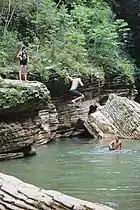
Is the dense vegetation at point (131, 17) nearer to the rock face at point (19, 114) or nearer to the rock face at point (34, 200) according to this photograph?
the rock face at point (19, 114)

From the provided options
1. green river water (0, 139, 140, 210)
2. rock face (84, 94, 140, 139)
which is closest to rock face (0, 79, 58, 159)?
green river water (0, 139, 140, 210)

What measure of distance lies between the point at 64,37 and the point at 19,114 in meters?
9.41

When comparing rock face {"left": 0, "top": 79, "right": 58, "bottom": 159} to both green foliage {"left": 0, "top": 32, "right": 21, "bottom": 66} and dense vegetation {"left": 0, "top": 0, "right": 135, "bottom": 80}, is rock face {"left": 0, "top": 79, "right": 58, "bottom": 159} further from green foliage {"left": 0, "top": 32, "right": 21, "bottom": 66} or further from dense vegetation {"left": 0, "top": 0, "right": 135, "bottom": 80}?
green foliage {"left": 0, "top": 32, "right": 21, "bottom": 66}

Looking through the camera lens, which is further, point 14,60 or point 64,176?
point 14,60

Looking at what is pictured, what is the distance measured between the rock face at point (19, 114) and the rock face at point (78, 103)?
184 inches

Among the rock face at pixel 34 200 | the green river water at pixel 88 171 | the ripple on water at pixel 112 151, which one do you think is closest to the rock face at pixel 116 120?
the green river water at pixel 88 171

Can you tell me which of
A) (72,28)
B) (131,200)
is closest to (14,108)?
(131,200)

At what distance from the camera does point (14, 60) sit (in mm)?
21156

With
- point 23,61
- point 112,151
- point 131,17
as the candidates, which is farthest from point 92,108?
point 131,17

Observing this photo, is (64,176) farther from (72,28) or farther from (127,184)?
(72,28)

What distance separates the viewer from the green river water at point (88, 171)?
1029 centimetres

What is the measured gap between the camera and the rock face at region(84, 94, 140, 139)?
74.0 ft

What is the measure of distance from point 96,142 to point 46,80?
3243 millimetres

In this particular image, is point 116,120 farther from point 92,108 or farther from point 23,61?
point 23,61
